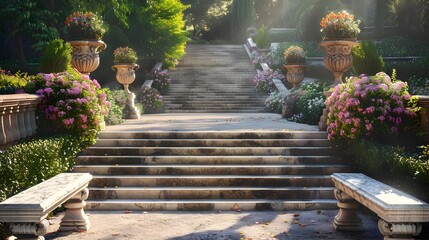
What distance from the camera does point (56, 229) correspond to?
6.73 meters

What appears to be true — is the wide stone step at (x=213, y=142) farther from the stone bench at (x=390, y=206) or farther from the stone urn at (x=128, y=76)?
the stone urn at (x=128, y=76)

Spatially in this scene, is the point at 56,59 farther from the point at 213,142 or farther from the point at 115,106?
the point at 213,142

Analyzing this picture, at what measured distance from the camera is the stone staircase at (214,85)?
62.3ft

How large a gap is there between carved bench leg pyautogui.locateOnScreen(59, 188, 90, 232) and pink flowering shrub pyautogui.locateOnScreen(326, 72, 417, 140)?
5019mm

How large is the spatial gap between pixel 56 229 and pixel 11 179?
1.01m

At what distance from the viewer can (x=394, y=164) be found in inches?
266

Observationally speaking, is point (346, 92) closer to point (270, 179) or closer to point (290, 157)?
point (290, 157)

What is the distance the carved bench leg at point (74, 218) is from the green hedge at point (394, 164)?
14.8ft

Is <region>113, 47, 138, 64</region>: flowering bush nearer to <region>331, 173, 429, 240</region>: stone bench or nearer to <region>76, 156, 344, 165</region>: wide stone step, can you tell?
<region>76, 156, 344, 165</region>: wide stone step

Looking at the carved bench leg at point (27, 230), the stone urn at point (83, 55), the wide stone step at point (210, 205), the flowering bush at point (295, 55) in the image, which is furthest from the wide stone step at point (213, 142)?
the flowering bush at point (295, 55)

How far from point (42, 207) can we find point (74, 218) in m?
1.89

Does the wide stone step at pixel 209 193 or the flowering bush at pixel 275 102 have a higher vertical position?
the flowering bush at pixel 275 102

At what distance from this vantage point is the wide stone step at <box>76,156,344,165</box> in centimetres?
935

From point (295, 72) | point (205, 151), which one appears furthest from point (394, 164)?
point (295, 72)
